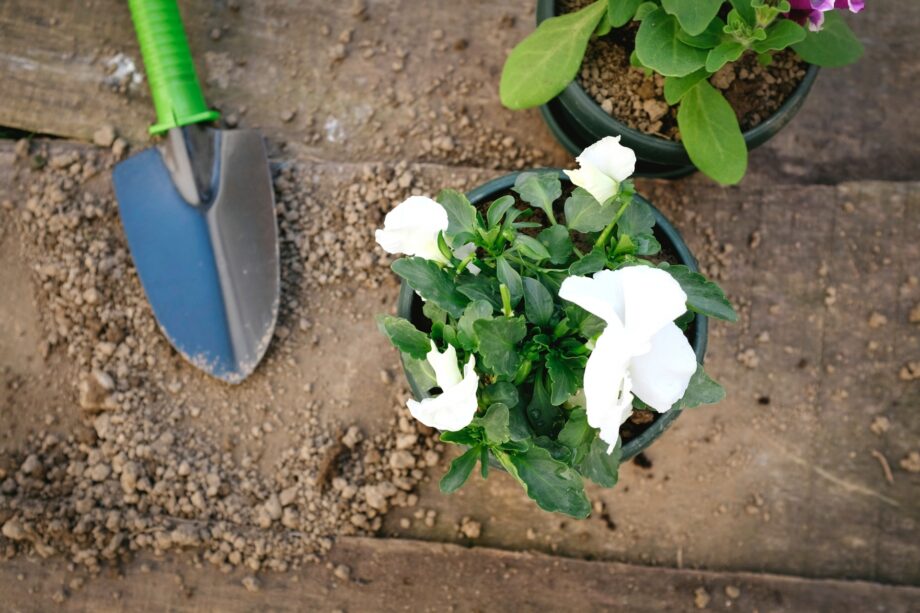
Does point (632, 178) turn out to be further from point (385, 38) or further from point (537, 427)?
point (537, 427)

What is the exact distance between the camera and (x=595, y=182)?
36.6 inches

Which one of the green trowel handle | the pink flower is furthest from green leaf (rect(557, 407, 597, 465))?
the green trowel handle

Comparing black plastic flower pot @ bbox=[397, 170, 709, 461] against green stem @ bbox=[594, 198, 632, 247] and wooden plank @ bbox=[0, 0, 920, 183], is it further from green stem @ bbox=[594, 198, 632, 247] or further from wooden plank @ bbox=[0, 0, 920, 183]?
wooden plank @ bbox=[0, 0, 920, 183]

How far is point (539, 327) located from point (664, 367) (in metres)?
0.19

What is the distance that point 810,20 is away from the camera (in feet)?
3.71

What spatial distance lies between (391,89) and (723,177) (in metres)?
0.65

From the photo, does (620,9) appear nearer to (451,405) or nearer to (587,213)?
(587,213)

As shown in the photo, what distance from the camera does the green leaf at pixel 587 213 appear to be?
3.27 feet

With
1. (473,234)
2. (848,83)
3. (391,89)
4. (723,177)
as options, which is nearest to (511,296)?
(473,234)

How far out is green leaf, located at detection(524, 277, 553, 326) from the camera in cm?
94

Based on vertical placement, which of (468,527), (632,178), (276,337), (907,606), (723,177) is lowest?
(907,606)

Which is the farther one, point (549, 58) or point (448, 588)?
point (448, 588)

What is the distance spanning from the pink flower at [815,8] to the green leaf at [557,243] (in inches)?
17.0

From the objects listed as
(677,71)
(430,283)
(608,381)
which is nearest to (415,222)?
(430,283)
